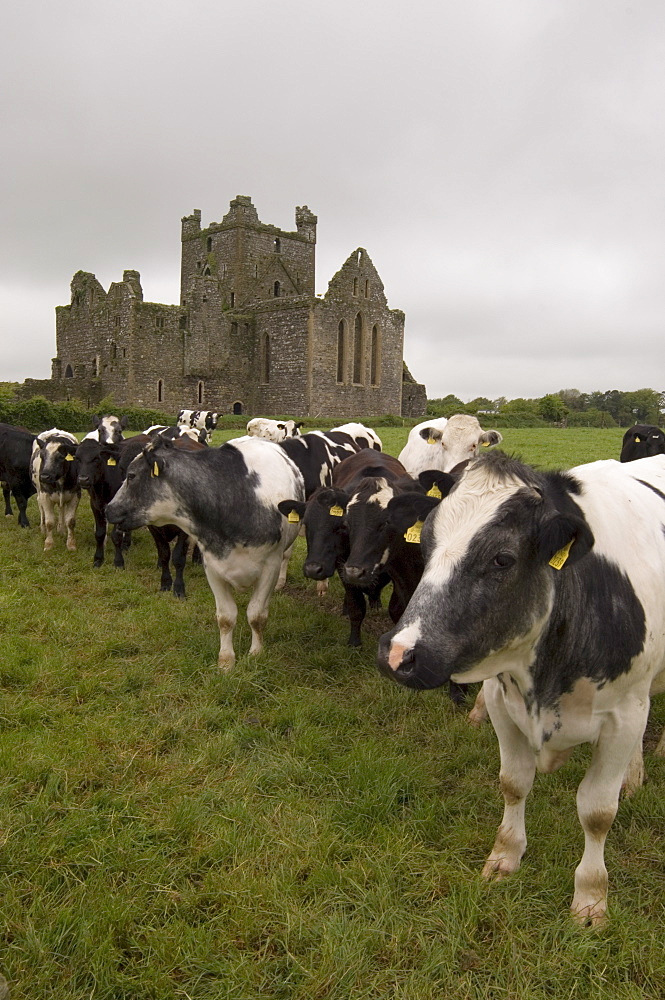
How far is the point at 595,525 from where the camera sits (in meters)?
2.86

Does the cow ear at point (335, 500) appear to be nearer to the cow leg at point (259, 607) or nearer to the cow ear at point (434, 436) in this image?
the cow leg at point (259, 607)

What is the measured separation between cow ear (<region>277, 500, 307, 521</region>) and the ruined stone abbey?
3407cm

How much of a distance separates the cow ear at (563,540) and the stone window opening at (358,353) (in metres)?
39.8

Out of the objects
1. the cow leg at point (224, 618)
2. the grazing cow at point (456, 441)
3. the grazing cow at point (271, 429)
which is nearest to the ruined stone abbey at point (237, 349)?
the grazing cow at point (271, 429)

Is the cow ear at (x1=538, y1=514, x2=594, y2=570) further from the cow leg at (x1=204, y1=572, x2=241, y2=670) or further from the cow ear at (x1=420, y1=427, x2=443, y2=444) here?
the cow ear at (x1=420, y1=427, x2=443, y2=444)

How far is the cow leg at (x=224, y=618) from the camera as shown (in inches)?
215

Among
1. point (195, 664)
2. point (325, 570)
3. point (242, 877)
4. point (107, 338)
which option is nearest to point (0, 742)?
point (195, 664)

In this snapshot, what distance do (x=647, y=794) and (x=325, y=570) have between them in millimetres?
2620

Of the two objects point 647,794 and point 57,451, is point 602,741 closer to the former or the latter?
point 647,794

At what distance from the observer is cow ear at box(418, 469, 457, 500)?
3.60 m

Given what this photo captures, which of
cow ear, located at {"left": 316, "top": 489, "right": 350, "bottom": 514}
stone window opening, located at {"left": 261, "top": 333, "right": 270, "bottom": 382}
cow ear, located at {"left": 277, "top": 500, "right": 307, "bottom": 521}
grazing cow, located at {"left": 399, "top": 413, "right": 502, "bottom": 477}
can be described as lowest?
cow ear, located at {"left": 277, "top": 500, "right": 307, "bottom": 521}

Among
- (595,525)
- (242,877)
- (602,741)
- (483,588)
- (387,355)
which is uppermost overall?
(387,355)

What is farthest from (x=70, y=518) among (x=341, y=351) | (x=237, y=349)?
(x=237, y=349)

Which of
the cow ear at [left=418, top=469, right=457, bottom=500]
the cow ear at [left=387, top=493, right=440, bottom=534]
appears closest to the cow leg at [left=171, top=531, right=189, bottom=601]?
the cow ear at [left=387, top=493, right=440, bottom=534]
